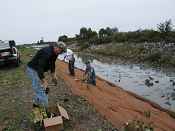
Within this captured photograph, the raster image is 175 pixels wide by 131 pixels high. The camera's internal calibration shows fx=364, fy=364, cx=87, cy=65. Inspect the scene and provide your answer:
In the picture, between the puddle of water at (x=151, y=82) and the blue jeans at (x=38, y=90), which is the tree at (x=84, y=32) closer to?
→ the puddle of water at (x=151, y=82)

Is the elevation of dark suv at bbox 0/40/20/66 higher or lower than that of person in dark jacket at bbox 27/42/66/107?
lower

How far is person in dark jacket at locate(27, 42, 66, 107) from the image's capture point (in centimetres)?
803

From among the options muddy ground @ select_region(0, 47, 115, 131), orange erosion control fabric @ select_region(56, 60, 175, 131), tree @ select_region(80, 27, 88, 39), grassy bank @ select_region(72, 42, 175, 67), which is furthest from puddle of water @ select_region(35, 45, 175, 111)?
tree @ select_region(80, 27, 88, 39)

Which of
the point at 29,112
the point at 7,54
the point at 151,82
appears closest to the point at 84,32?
the point at 7,54

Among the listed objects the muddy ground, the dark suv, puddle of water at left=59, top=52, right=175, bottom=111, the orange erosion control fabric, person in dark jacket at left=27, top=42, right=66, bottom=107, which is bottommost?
puddle of water at left=59, top=52, right=175, bottom=111

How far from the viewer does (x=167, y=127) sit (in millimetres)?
11148

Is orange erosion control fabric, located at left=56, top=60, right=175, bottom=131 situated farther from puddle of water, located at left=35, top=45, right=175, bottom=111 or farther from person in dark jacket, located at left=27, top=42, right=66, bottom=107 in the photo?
person in dark jacket, located at left=27, top=42, right=66, bottom=107

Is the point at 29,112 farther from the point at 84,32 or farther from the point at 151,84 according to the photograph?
the point at 84,32

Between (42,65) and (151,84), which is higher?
(42,65)

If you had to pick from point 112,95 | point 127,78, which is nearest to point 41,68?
point 112,95

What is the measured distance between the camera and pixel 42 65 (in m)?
8.12

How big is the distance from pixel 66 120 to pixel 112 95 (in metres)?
8.10

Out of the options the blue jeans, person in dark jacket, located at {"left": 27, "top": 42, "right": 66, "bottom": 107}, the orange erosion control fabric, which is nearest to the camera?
person in dark jacket, located at {"left": 27, "top": 42, "right": 66, "bottom": 107}

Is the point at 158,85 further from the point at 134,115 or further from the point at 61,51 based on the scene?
the point at 61,51
